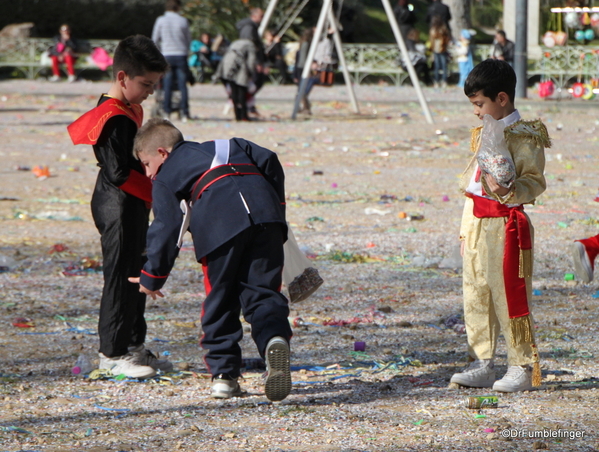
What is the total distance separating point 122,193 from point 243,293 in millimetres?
807

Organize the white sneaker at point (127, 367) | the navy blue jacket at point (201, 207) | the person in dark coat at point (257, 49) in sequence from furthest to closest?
the person in dark coat at point (257, 49)
the white sneaker at point (127, 367)
the navy blue jacket at point (201, 207)

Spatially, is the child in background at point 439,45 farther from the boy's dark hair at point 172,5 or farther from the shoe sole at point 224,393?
the shoe sole at point 224,393

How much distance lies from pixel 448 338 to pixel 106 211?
6.74 feet

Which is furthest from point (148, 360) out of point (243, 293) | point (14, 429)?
point (14, 429)

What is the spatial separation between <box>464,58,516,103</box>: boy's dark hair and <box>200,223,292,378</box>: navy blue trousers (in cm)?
106

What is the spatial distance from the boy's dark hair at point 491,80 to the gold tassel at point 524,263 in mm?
686

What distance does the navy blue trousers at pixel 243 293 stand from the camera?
3732 mm

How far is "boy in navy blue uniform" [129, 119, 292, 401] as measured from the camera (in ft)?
12.2

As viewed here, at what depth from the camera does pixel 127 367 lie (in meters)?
4.27

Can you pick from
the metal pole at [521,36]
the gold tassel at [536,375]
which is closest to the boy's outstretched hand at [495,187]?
the gold tassel at [536,375]

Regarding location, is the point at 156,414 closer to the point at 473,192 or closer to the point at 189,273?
the point at 473,192

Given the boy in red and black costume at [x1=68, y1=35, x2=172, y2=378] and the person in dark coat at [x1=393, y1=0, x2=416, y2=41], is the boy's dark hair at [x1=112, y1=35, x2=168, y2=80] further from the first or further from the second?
the person in dark coat at [x1=393, y1=0, x2=416, y2=41]

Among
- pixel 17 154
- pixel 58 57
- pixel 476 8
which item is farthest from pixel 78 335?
pixel 476 8

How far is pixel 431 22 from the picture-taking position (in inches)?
891
